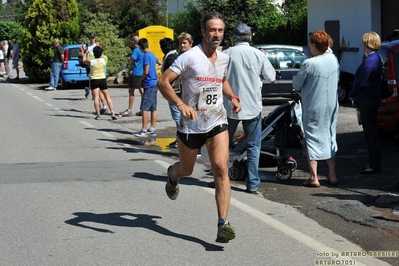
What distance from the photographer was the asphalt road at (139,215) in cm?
664

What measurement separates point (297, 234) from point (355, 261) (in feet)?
3.25

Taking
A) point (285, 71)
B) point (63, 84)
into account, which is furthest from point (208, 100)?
point (63, 84)

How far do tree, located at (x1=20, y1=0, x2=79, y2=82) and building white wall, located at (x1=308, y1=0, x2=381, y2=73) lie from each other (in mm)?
12467

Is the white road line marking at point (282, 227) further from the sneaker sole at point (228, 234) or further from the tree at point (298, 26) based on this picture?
the tree at point (298, 26)

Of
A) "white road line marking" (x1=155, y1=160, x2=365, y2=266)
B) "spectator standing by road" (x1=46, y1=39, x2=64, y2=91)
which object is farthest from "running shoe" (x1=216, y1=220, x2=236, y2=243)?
"spectator standing by road" (x1=46, y1=39, x2=64, y2=91)

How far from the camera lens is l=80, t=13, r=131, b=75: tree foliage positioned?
32656 millimetres

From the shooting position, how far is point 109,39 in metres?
32.9

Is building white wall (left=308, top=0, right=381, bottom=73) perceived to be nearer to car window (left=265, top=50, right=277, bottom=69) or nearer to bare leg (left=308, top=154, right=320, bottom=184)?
car window (left=265, top=50, right=277, bottom=69)

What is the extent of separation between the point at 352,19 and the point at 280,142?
1431 centimetres

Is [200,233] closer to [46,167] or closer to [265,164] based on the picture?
[265,164]

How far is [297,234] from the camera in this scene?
24.1ft

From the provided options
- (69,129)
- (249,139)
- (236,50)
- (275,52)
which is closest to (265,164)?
(249,139)

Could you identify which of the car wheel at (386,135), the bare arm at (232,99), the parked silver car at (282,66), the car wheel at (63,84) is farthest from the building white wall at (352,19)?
the bare arm at (232,99)

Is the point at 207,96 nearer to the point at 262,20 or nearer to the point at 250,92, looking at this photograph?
the point at 250,92
